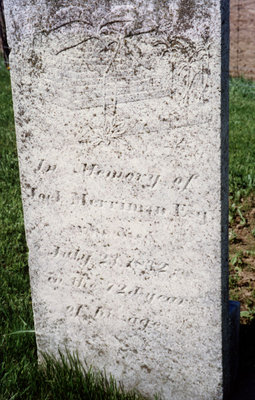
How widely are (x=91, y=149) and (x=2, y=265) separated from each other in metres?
1.76

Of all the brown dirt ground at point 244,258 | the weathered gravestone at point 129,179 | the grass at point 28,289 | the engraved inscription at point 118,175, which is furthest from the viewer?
the brown dirt ground at point 244,258

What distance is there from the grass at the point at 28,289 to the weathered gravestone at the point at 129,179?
0.43 feet

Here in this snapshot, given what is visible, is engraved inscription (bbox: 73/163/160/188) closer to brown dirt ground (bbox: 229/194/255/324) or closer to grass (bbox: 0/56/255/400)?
grass (bbox: 0/56/255/400)

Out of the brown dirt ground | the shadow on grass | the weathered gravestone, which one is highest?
the weathered gravestone

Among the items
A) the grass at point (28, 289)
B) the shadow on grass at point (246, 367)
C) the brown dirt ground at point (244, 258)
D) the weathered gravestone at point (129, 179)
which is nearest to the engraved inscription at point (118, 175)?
the weathered gravestone at point (129, 179)

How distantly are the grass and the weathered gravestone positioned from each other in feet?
0.43

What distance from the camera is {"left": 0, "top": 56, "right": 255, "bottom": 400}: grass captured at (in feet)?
6.87

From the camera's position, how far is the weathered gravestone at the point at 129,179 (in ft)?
5.49

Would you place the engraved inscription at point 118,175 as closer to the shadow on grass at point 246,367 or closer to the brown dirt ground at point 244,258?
the shadow on grass at point 246,367

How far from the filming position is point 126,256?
6.45 feet

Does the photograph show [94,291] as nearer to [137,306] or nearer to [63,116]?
[137,306]

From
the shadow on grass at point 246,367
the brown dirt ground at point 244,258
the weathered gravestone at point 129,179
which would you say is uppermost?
the weathered gravestone at point 129,179

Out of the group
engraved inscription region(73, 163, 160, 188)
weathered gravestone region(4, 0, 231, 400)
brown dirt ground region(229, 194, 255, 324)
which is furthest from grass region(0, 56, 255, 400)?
engraved inscription region(73, 163, 160, 188)

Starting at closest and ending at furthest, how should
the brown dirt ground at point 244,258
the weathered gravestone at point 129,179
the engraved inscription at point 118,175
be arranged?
the weathered gravestone at point 129,179
the engraved inscription at point 118,175
the brown dirt ground at point 244,258
